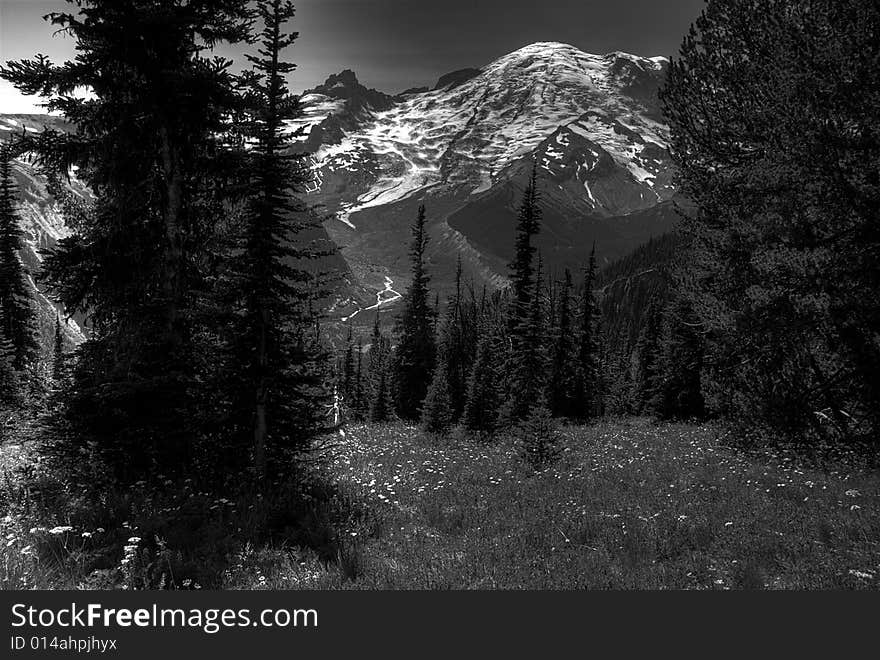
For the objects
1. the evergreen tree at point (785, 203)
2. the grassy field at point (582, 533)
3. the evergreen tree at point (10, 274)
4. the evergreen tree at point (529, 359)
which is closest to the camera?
the grassy field at point (582, 533)

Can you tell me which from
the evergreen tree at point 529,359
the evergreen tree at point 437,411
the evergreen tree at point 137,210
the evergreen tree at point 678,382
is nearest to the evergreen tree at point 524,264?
the evergreen tree at point 529,359

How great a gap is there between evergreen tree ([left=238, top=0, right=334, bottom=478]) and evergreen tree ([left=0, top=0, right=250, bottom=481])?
2.37 ft

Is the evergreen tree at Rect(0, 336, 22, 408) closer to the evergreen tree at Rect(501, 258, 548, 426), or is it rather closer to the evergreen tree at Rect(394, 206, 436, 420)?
the evergreen tree at Rect(501, 258, 548, 426)

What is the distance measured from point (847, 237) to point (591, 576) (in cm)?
706

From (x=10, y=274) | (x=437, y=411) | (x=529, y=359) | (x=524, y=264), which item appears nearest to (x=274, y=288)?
(x=437, y=411)

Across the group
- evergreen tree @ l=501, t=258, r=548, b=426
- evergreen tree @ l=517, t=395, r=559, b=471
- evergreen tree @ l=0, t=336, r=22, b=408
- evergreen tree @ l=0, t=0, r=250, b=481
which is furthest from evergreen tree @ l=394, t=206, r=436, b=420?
evergreen tree @ l=0, t=0, r=250, b=481

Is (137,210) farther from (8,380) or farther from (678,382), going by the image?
(678,382)

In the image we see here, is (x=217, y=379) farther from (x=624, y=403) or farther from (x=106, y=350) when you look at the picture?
(x=624, y=403)

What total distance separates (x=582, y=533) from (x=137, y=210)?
29.7 feet

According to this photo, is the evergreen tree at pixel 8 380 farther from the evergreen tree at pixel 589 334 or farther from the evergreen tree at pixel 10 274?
the evergreen tree at pixel 589 334

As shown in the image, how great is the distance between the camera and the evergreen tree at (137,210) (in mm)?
8367

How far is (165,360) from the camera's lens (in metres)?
8.58

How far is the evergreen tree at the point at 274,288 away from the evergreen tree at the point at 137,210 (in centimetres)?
72

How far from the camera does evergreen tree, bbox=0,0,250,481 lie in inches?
329
